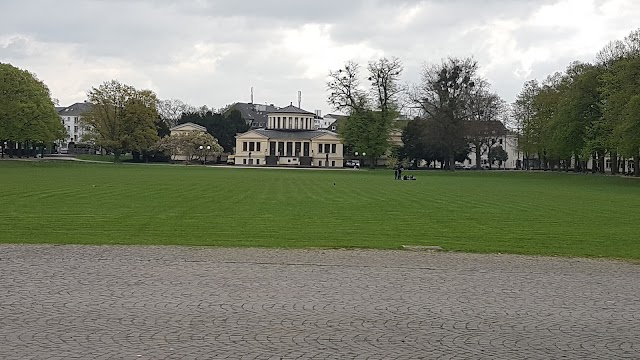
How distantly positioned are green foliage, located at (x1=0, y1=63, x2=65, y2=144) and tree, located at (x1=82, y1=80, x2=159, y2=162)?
19209 millimetres

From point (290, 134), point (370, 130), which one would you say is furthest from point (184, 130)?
point (370, 130)

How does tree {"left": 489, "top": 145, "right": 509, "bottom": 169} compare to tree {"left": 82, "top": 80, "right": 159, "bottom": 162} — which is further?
tree {"left": 489, "top": 145, "right": 509, "bottom": 169}

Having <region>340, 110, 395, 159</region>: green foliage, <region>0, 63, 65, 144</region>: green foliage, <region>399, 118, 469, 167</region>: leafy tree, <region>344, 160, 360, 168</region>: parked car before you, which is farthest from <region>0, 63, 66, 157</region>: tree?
<region>344, 160, 360, 168</region>: parked car

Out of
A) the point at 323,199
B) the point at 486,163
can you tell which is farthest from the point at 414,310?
the point at 486,163

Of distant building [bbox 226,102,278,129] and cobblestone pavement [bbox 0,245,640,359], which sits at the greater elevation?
distant building [bbox 226,102,278,129]

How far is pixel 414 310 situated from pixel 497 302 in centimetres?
158

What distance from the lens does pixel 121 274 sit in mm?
A: 12914

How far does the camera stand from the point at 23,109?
9312cm

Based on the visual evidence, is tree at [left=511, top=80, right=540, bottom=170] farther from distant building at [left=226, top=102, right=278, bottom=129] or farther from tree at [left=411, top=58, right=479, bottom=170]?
distant building at [left=226, top=102, right=278, bottom=129]

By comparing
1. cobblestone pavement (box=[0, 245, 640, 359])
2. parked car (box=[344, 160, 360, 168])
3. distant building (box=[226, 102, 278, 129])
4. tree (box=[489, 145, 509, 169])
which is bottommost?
cobblestone pavement (box=[0, 245, 640, 359])

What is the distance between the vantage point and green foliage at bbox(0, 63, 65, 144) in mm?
92625

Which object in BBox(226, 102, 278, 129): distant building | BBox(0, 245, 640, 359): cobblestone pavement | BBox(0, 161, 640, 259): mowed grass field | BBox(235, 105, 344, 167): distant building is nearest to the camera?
BBox(0, 245, 640, 359): cobblestone pavement

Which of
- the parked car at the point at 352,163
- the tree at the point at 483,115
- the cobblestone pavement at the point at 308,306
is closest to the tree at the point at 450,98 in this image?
the tree at the point at 483,115

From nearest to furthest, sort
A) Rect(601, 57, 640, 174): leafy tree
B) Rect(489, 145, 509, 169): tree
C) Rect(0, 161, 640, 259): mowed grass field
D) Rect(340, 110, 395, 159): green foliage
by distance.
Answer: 1. Rect(0, 161, 640, 259): mowed grass field
2. Rect(601, 57, 640, 174): leafy tree
3. Rect(340, 110, 395, 159): green foliage
4. Rect(489, 145, 509, 169): tree
